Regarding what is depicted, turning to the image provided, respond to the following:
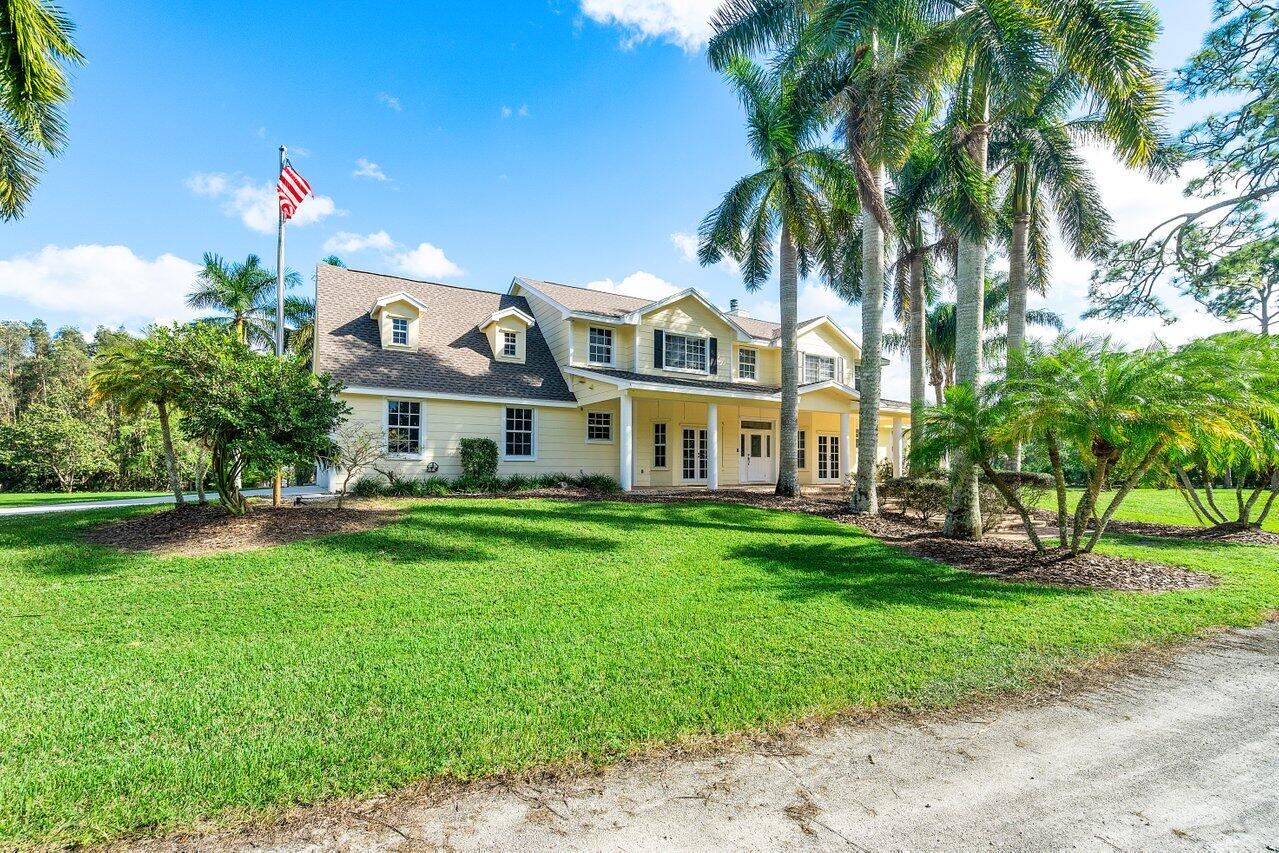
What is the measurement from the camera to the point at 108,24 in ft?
31.3

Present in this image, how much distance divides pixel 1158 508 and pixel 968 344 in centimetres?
1123

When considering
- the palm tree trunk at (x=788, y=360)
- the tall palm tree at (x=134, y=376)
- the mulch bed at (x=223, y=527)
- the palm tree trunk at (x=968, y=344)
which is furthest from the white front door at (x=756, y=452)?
the tall palm tree at (x=134, y=376)

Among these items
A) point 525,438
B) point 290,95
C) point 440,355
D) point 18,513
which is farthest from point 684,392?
point 18,513

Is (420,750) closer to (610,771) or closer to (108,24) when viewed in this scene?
(610,771)

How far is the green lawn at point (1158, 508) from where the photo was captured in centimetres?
1370

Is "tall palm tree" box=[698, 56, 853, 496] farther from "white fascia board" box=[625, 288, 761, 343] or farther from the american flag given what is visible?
the american flag

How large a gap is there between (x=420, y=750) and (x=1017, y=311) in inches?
713

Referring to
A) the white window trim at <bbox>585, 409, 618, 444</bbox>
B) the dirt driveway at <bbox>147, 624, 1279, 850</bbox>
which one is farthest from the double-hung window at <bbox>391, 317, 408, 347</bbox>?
the dirt driveway at <bbox>147, 624, 1279, 850</bbox>

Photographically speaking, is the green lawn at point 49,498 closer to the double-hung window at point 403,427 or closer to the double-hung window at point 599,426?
the double-hung window at point 403,427

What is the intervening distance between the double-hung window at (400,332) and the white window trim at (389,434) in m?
2.40

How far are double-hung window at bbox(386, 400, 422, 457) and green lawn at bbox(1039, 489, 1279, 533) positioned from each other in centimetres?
1776

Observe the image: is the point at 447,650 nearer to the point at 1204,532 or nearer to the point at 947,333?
the point at 1204,532

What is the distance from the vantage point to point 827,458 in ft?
78.9

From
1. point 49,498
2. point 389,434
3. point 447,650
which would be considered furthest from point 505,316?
point 49,498
